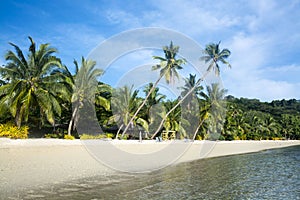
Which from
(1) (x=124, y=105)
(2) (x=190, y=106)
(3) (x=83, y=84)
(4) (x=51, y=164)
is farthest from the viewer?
(2) (x=190, y=106)

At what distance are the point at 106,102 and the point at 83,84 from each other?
2991 mm

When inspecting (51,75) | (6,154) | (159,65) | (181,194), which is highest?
(159,65)

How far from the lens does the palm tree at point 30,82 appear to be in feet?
60.3

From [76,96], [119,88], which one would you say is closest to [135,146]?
[76,96]

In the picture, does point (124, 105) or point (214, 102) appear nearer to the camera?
point (124, 105)

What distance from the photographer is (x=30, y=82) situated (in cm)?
1964

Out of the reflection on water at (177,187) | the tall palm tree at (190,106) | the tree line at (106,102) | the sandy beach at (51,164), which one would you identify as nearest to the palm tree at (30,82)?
the tree line at (106,102)

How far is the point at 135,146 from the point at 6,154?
39.2 feet

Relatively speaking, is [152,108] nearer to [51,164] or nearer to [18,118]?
[18,118]

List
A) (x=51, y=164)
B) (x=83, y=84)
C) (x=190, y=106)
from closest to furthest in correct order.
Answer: (x=51, y=164) → (x=83, y=84) → (x=190, y=106)

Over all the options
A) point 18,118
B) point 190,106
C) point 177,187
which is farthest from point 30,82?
point 190,106

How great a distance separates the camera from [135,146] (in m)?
22.5

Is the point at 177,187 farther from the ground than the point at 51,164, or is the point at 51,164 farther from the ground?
the point at 51,164

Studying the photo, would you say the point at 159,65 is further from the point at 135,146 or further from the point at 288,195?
the point at 288,195
